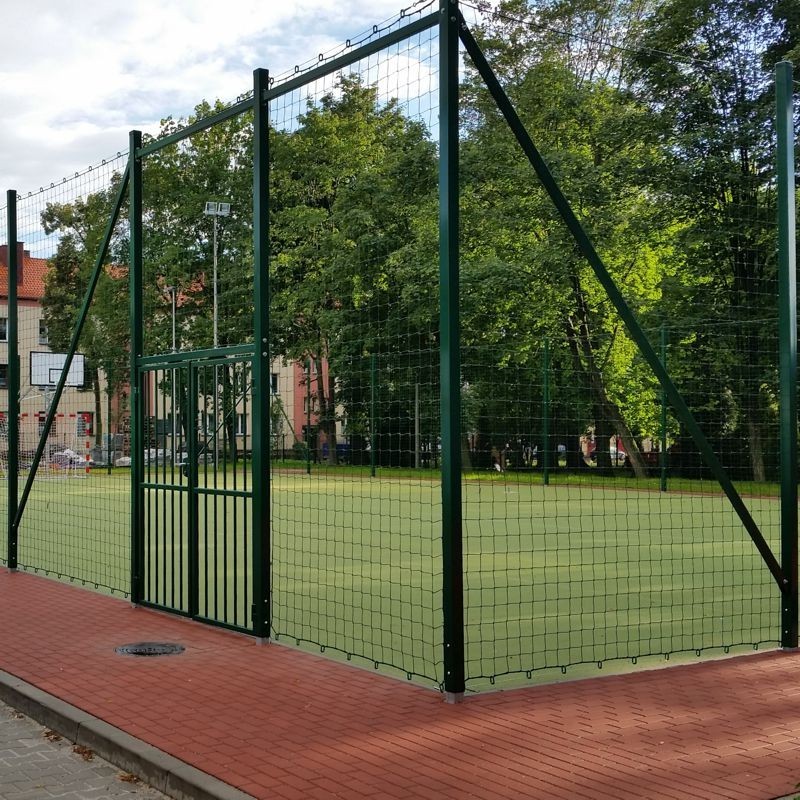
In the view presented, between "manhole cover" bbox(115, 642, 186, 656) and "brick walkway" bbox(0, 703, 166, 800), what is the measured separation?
4.95 ft

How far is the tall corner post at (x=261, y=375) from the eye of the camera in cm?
753

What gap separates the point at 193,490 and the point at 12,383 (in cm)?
477

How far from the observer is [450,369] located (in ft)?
19.3

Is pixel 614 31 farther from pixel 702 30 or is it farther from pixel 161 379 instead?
pixel 161 379

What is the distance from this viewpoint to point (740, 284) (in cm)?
2283

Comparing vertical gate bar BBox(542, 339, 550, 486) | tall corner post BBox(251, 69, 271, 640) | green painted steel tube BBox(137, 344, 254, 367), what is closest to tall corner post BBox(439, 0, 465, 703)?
tall corner post BBox(251, 69, 271, 640)

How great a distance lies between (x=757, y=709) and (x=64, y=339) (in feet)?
167

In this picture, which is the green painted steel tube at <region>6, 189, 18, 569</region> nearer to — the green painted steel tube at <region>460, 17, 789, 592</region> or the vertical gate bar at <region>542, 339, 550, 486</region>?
the green painted steel tube at <region>460, 17, 789, 592</region>

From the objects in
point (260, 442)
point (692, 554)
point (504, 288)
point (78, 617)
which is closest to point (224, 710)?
point (260, 442)

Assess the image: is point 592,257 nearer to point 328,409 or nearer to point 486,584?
point 486,584

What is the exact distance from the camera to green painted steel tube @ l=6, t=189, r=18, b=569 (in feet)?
38.1

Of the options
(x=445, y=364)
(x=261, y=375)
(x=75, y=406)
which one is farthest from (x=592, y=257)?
(x=75, y=406)

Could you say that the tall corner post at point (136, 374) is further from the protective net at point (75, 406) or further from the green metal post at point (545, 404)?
the green metal post at point (545, 404)

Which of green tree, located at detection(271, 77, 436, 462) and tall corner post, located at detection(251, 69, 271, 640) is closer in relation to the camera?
tall corner post, located at detection(251, 69, 271, 640)
